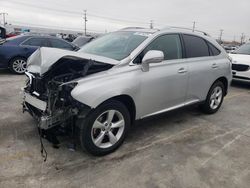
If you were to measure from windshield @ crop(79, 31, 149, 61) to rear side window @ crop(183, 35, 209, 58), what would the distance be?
942mm

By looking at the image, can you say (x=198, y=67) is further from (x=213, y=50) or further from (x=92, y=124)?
(x=92, y=124)

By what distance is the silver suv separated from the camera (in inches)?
116

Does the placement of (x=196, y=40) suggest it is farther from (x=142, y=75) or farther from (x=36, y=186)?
(x=36, y=186)

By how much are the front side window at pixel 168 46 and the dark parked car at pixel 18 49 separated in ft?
15.7

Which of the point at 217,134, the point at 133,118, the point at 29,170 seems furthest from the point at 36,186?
the point at 217,134

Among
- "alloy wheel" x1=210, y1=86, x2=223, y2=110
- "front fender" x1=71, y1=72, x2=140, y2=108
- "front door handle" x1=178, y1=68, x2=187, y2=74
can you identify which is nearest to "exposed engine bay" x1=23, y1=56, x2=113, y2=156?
"front fender" x1=71, y1=72, x2=140, y2=108

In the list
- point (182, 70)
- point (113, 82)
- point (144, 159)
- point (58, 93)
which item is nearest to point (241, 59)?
point (182, 70)

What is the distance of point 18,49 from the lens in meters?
8.61

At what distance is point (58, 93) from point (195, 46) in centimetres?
279

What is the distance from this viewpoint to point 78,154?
3.29 metres

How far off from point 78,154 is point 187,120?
2445 millimetres

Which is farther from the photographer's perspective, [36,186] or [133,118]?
[133,118]

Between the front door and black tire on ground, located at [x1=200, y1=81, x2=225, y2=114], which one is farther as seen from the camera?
black tire on ground, located at [x1=200, y1=81, x2=225, y2=114]

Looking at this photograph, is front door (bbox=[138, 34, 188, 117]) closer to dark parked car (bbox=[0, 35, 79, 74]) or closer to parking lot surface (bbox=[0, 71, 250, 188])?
parking lot surface (bbox=[0, 71, 250, 188])
